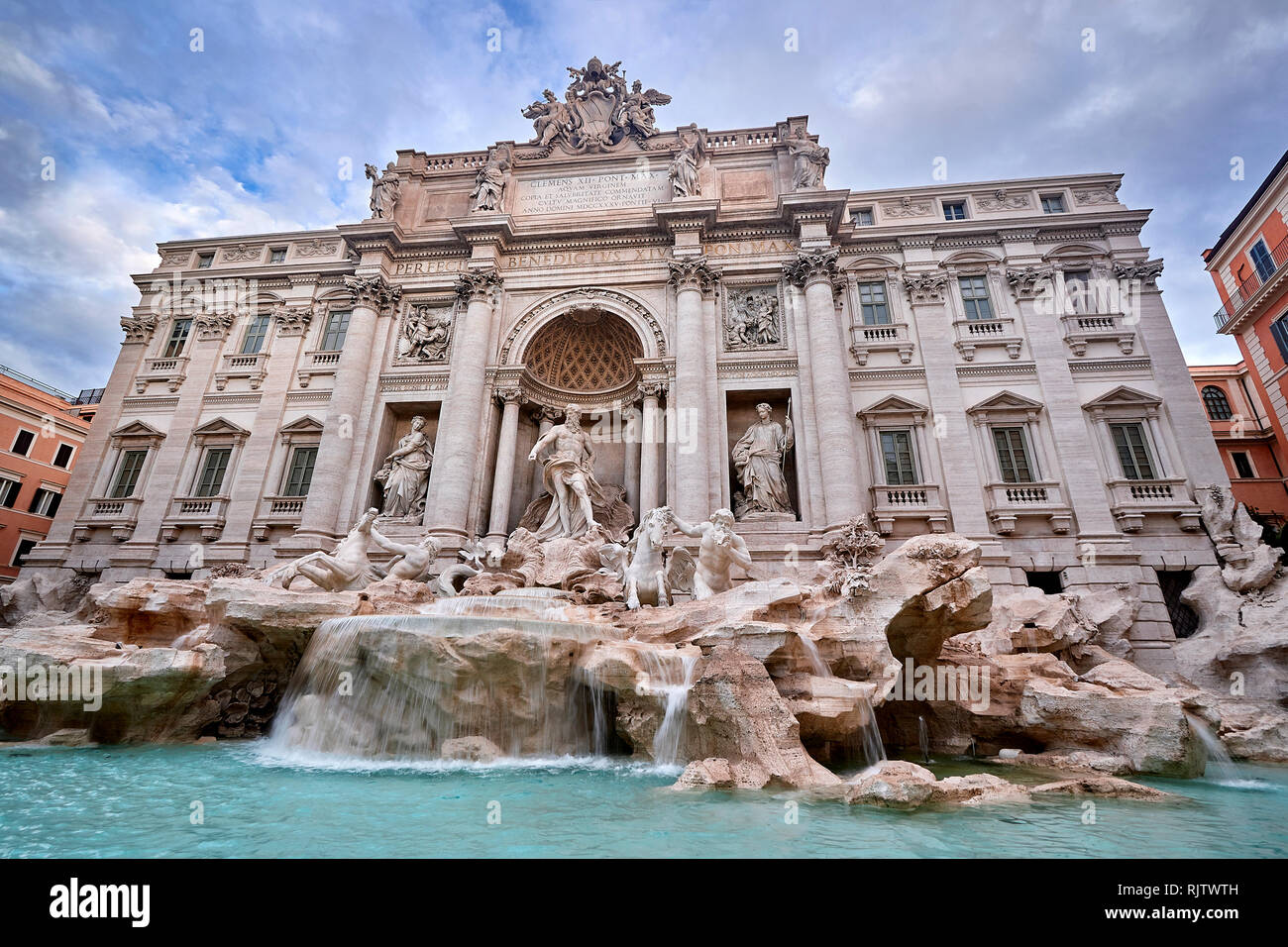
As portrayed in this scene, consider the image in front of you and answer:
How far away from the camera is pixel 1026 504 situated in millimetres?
14625

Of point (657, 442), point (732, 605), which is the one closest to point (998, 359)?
point (657, 442)

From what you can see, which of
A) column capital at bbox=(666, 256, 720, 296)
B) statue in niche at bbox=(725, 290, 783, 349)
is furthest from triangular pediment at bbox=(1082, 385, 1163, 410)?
column capital at bbox=(666, 256, 720, 296)

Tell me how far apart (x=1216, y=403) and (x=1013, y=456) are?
16771 millimetres

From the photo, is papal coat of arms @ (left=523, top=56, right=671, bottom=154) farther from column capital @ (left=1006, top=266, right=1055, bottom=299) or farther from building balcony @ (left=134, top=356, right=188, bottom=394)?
building balcony @ (left=134, top=356, right=188, bottom=394)

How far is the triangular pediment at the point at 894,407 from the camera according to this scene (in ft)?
52.3

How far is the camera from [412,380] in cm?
1778

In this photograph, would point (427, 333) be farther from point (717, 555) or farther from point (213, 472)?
point (717, 555)

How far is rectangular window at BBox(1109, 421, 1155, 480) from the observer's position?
14828 millimetres

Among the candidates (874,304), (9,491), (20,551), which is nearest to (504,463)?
(874,304)

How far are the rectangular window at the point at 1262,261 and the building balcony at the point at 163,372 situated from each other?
118 feet

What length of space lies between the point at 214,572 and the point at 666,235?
55.0 feet

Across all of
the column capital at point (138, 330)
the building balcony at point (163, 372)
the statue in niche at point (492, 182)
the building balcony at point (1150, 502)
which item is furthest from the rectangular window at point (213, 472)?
the building balcony at point (1150, 502)

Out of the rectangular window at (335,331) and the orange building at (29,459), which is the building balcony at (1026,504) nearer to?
the rectangular window at (335,331)
